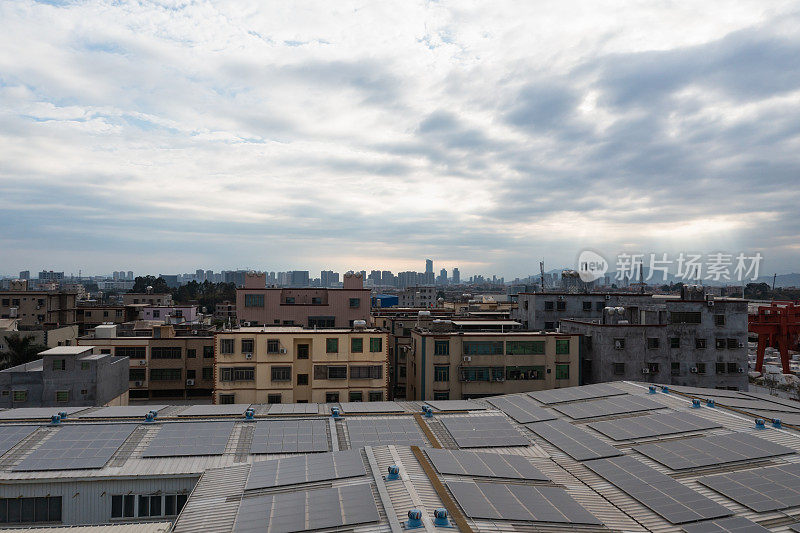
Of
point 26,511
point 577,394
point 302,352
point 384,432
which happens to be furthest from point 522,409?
point 26,511

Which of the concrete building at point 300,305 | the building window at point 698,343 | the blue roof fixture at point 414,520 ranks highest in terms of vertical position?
the concrete building at point 300,305

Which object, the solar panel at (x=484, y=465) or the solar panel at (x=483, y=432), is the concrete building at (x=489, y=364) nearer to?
the solar panel at (x=483, y=432)

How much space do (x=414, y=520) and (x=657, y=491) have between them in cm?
1109

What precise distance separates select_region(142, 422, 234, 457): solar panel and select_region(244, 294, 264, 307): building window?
4332 cm

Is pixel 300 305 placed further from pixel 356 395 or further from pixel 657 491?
pixel 657 491

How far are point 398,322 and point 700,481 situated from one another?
4807 cm

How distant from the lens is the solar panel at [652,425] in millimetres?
26359

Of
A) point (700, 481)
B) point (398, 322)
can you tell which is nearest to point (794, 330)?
point (398, 322)

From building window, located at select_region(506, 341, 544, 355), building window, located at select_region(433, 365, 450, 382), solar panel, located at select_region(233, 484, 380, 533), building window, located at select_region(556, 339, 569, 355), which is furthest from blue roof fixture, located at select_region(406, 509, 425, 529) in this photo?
building window, located at select_region(556, 339, 569, 355)

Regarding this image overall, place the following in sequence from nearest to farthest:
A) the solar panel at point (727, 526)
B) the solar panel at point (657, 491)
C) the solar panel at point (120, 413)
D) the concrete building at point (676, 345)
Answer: the solar panel at point (727, 526)
the solar panel at point (657, 491)
the solar panel at point (120, 413)
the concrete building at point (676, 345)

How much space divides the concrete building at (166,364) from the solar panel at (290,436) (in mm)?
38012

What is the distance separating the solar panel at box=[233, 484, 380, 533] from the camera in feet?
53.3

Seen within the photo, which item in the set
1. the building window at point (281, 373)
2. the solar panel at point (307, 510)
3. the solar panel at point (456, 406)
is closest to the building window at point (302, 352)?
the building window at point (281, 373)

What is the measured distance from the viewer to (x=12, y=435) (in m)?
26.8
